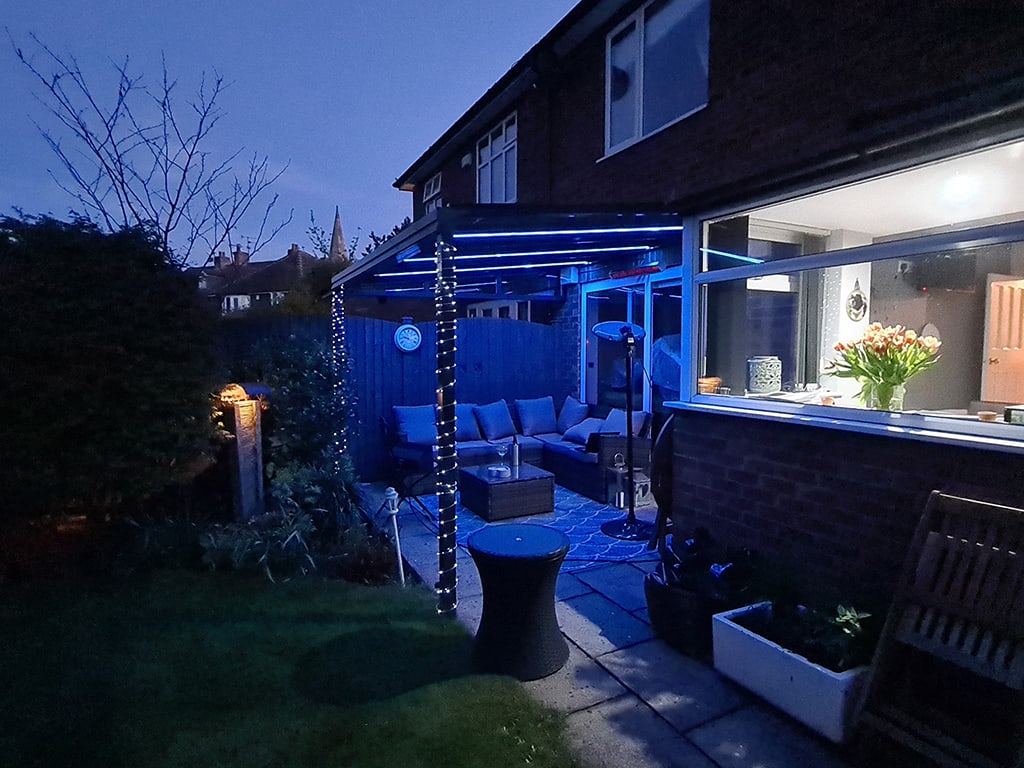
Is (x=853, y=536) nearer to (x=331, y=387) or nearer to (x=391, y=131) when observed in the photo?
(x=331, y=387)

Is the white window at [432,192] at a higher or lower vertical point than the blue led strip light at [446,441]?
higher

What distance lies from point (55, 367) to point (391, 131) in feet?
133

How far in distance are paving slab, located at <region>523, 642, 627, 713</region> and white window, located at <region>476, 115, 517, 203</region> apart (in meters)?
7.72

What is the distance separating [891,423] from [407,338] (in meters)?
6.72

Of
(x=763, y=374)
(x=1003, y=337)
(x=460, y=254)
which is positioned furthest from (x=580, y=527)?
(x=1003, y=337)

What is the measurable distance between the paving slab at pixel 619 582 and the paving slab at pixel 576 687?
0.88 m

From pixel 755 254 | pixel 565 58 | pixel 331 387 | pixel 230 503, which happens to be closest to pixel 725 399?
pixel 755 254

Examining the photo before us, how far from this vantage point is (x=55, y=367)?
4.25m

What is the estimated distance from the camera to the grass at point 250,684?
8.79 ft

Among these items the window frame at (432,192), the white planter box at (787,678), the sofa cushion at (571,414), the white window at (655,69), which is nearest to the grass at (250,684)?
the white planter box at (787,678)

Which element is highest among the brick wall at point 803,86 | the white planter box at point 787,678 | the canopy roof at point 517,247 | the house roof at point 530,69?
the house roof at point 530,69

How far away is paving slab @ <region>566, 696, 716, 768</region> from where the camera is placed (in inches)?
103

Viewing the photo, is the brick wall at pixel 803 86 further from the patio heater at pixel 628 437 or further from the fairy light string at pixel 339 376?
the fairy light string at pixel 339 376

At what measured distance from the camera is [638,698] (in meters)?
3.08
